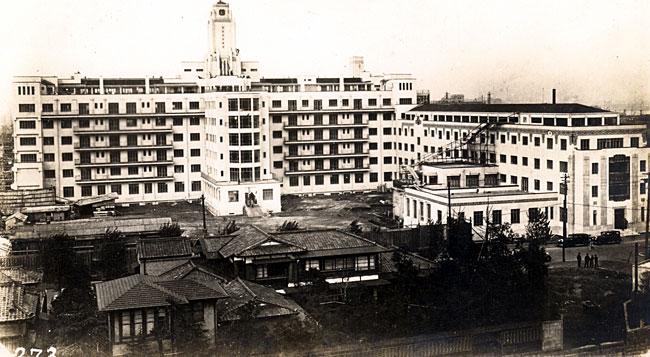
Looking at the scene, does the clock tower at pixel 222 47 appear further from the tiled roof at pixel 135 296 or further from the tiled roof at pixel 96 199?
the tiled roof at pixel 135 296

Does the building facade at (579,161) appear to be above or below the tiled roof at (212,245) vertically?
above

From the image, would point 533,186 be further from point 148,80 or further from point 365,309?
point 148,80

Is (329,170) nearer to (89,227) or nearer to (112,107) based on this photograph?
(112,107)

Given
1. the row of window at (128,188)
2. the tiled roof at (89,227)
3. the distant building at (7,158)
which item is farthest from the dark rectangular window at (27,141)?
the tiled roof at (89,227)

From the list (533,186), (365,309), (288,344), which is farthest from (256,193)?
(288,344)

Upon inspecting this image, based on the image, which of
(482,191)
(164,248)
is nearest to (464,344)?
(164,248)
